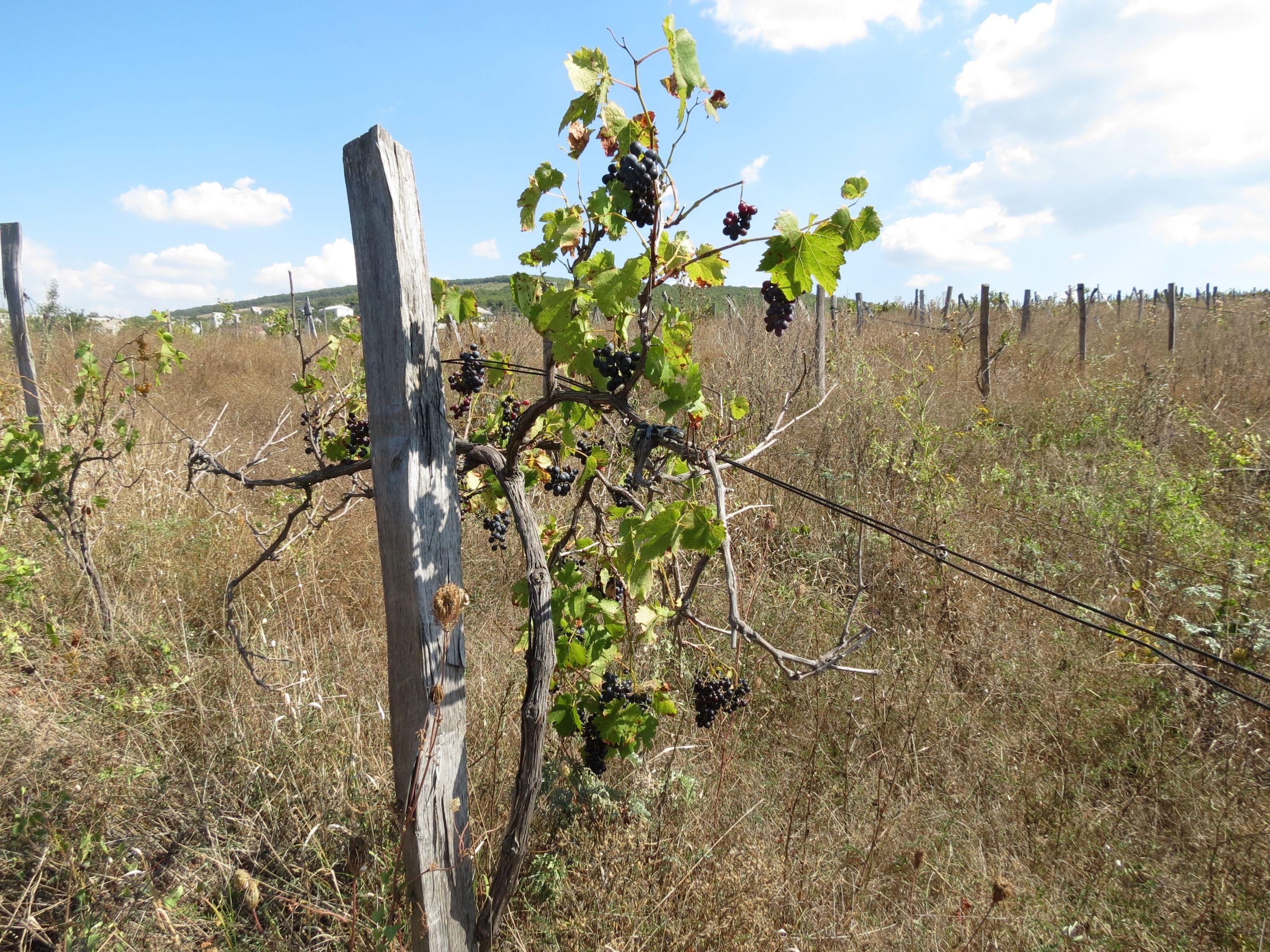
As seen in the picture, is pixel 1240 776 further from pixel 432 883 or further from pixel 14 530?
pixel 14 530

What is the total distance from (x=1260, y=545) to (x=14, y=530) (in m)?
7.25

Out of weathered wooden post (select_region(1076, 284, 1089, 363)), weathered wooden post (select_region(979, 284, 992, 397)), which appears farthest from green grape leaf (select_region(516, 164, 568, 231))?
weathered wooden post (select_region(1076, 284, 1089, 363))

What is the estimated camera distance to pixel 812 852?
232 cm

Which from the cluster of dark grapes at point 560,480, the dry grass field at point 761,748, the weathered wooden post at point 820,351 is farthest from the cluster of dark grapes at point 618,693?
the weathered wooden post at point 820,351

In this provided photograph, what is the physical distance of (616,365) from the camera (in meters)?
1.47

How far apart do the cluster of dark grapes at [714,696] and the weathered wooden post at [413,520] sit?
64 cm

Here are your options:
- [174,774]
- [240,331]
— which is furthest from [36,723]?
[240,331]

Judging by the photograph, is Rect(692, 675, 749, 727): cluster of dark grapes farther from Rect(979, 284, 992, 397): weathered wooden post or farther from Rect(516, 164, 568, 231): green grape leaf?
Rect(979, 284, 992, 397): weathered wooden post

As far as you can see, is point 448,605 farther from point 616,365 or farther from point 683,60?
point 683,60

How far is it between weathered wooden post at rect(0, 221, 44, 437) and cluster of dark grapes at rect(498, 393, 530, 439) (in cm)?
423

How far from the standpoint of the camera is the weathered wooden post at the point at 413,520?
1.37m

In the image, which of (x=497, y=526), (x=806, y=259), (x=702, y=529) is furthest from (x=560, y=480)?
(x=806, y=259)

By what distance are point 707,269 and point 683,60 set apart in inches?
16.7

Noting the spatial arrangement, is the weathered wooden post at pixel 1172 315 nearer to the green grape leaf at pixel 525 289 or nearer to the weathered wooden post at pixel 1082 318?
the weathered wooden post at pixel 1082 318
